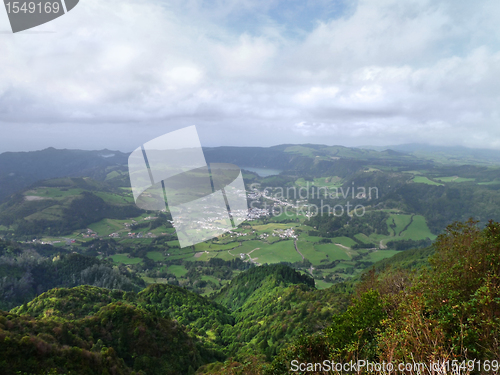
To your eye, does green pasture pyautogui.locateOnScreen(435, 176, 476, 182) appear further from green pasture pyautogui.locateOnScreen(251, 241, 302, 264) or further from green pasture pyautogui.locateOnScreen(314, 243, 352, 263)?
green pasture pyautogui.locateOnScreen(251, 241, 302, 264)

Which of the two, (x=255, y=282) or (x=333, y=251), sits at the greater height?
(x=255, y=282)

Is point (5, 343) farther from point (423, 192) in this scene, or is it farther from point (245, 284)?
point (423, 192)

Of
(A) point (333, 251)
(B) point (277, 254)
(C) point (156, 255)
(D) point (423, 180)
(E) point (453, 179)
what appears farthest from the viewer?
(E) point (453, 179)

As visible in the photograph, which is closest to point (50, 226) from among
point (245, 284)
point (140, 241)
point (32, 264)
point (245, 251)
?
point (140, 241)

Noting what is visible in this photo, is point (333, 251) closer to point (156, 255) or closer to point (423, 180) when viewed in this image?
point (156, 255)

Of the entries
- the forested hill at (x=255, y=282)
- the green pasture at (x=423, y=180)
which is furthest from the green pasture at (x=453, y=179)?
the forested hill at (x=255, y=282)

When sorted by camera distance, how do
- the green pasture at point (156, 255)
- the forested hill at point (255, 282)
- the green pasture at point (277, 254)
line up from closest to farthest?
the forested hill at point (255, 282) < the green pasture at point (277, 254) < the green pasture at point (156, 255)

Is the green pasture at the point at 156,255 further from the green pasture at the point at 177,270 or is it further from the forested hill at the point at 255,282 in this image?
the forested hill at the point at 255,282

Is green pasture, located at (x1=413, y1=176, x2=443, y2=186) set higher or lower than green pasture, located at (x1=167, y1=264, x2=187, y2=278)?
higher

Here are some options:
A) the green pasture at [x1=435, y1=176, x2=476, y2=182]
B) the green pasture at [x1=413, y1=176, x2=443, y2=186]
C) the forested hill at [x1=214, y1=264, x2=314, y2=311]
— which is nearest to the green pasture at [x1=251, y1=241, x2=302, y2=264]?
the forested hill at [x1=214, y1=264, x2=314, y2=311]

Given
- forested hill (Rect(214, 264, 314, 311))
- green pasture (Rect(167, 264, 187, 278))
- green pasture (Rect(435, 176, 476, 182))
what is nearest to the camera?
forested hill (Rect(214, 264, 314, 311))

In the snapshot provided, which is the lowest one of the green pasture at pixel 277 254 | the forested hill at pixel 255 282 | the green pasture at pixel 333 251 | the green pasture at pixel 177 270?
the green pasture at pixel 333 251

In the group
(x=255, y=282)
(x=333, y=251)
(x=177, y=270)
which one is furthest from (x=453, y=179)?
(x=177, y=270)

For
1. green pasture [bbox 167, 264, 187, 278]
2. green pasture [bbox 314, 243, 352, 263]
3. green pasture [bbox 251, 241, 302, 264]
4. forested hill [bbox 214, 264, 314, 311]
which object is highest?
forested hill [bbox 214, 264, 314, 311]
